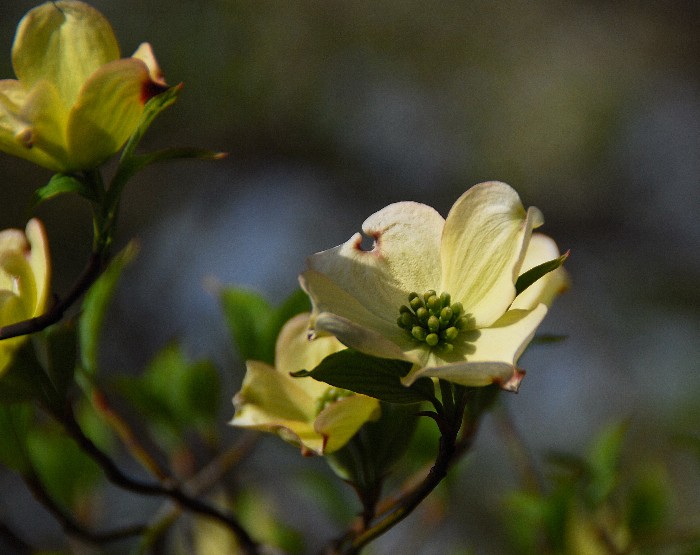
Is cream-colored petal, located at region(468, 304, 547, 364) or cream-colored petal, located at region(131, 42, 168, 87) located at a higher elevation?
cream-colored petal, located at region(131, 42, 168, 87)

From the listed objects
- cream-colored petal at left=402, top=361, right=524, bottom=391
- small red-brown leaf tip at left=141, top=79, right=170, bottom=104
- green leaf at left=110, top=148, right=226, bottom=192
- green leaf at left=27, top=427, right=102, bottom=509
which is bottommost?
green leaf at left=27, top=427, right=102, bottom=509

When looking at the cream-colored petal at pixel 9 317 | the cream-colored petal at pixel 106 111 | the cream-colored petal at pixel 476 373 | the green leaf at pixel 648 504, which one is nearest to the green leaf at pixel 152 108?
the cream-colored petal at pixel 106 111

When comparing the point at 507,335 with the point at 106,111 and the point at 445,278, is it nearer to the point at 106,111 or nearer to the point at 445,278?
the point at 445,278

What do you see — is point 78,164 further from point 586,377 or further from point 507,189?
point 586,377

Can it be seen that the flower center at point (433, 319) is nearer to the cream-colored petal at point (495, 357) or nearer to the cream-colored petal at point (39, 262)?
the cream-colored petal at point (495, 357)

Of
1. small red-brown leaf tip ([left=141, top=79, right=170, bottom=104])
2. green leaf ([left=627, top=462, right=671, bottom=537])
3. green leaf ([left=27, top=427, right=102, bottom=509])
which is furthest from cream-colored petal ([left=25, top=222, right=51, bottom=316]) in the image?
green leaf ([left=627, top=462, right=671, bottom=537])

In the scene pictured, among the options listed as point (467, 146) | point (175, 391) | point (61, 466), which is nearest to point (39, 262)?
point (175, 391)

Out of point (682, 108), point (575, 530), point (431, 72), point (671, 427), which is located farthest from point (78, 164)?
point (682, 108)

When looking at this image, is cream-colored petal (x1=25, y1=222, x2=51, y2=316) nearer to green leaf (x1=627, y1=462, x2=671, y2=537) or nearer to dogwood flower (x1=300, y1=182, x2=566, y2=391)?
dogwood flower (x1=300, y1=182, x2=566, y2=391)
